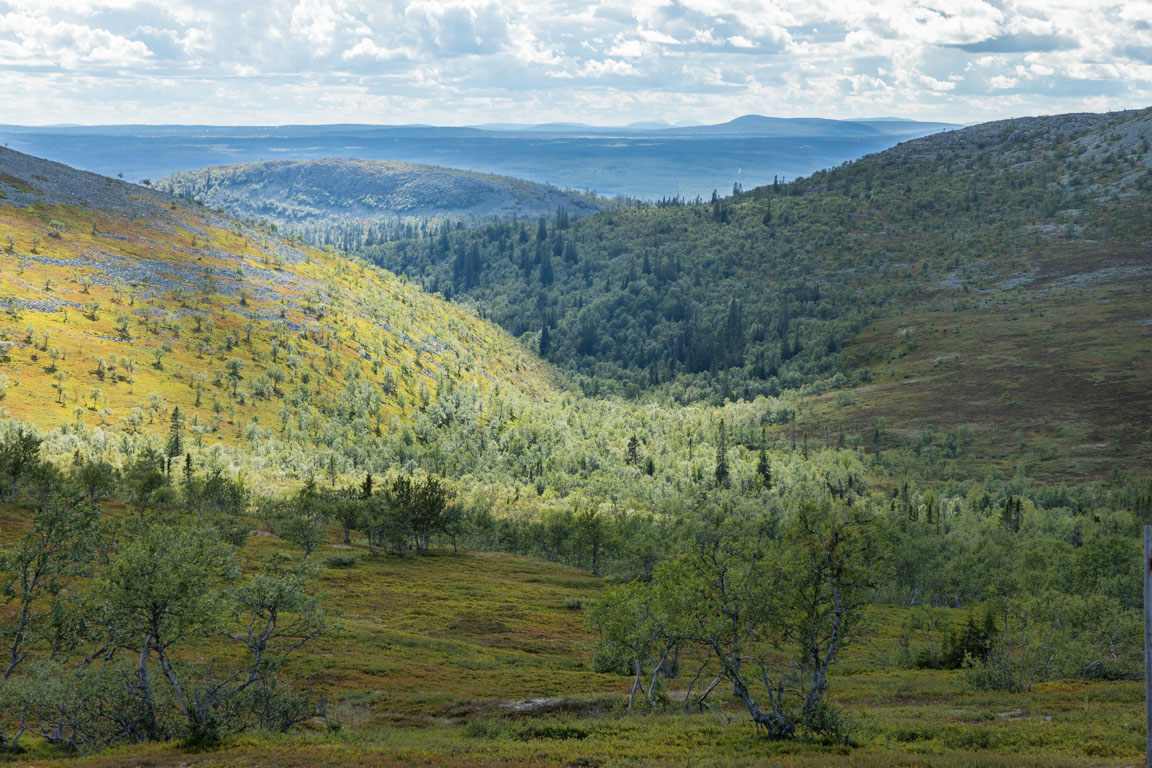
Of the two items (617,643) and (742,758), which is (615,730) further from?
(742,758)

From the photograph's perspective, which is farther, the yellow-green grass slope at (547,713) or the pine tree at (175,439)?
the pine tree at (175,439)

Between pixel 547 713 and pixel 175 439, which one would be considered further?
pixel 175 439

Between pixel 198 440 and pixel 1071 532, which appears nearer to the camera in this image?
pixel 1071 532

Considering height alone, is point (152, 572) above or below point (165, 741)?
above

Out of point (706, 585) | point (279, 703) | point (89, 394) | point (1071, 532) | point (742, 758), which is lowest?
point (1071, 532)

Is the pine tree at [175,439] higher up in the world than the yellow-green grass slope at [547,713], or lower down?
lower down

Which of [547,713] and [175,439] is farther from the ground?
[547,713]

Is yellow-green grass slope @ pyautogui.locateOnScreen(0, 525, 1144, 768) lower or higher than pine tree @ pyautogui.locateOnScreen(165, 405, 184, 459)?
higher

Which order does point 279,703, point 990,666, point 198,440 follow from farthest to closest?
point 198,440 → point 990,666 → point 279,703

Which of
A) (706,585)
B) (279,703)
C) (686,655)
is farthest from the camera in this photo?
(686,655)

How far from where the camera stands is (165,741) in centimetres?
4009

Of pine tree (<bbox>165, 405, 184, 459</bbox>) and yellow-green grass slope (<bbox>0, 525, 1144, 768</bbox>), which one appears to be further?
pine tree (<bbox>165, 405, 184, 459</bbox>)

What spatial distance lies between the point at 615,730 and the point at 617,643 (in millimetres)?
5218

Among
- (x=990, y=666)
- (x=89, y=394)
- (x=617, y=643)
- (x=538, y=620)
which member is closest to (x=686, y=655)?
(x=538, y=620)
